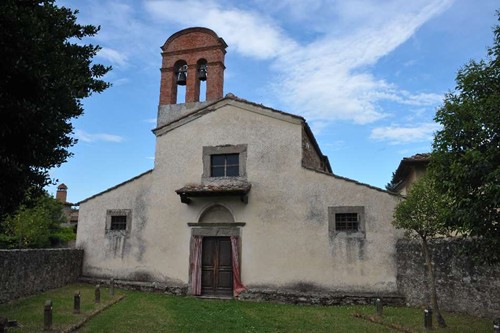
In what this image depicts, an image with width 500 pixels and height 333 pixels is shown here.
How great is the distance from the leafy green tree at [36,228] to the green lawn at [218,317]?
34.1 feet

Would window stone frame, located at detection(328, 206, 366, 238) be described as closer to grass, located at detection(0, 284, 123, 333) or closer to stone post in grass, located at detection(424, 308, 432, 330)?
stone post in grass, located at detection(424, 308, 432, 330)

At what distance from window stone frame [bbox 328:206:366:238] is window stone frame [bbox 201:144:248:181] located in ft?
11.5

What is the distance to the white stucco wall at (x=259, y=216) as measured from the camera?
42.5 ft

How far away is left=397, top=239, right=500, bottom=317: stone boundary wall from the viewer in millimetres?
9750

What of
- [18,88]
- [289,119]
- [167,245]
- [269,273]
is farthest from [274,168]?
[18,88]

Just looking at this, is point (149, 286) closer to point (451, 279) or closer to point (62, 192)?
point (451, 279)

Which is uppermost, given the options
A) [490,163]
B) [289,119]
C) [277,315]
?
[289,119]

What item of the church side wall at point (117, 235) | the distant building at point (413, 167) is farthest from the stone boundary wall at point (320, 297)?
the church side wall at point (117, 235)

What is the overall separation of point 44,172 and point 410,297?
10.7 metres

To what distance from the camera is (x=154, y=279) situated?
1473 centimetres

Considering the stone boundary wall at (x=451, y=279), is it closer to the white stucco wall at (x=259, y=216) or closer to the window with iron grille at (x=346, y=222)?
the white stucco wall at (x=259, y=216)

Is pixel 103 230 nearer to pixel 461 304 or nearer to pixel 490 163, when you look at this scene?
pixel 461 304

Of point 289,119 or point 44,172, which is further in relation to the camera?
point 289,119

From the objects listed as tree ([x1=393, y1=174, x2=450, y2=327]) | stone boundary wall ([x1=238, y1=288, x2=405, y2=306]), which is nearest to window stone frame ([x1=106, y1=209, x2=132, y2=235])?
stone boundary wall ([x1=238, y1=288, x2=405, y2=306])
